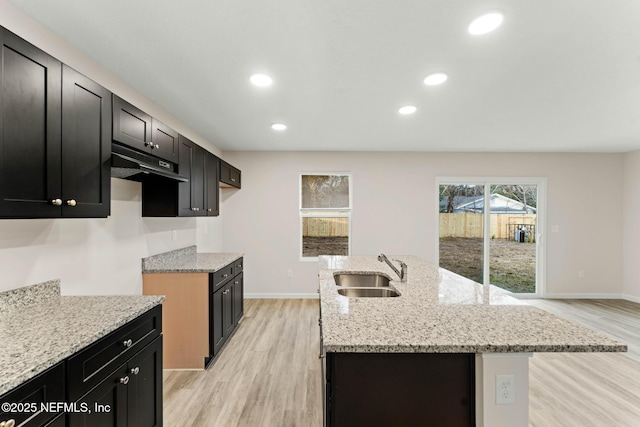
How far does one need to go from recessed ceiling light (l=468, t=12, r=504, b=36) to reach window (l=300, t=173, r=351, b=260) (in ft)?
11.1

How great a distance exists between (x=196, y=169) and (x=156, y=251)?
37.1 inches

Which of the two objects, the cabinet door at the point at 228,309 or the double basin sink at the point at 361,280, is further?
the cabinet door at the point at 228,309

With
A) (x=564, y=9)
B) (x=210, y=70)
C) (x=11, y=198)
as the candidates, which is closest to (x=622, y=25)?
(x=564, y=9)

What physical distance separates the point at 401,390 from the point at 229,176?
12.2 ft

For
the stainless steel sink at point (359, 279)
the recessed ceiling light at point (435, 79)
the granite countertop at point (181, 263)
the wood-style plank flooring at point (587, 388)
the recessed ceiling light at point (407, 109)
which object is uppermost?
the recessed ceiling light at point (407, 109)

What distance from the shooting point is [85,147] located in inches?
60.6

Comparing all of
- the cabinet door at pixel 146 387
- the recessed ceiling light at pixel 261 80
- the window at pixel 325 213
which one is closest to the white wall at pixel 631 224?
the window at pixel 325 213

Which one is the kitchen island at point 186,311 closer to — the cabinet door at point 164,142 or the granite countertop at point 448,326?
the cabinet door at point 164,142

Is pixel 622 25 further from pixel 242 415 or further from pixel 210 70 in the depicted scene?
pixel 242 415

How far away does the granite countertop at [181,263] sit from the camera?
8.80ft

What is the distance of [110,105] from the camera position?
1748mm

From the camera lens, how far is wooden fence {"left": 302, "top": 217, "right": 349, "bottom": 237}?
5062 millimetres

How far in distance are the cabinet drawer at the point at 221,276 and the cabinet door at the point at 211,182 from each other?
752 millimetres

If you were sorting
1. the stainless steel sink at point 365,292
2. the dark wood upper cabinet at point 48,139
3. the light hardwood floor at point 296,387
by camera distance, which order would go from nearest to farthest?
the dark wood upper cabinet at point 48,139 < the light hardwood floor at point 296,387 < the stainless steel sink at point 365,292
